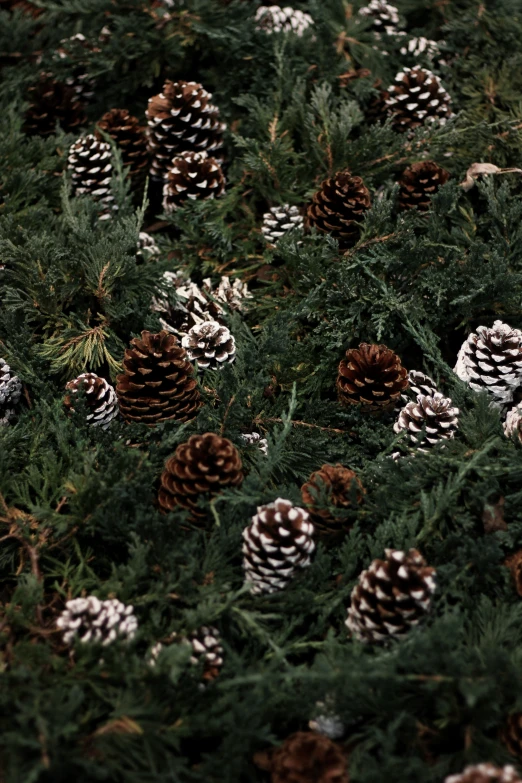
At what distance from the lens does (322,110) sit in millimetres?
1393

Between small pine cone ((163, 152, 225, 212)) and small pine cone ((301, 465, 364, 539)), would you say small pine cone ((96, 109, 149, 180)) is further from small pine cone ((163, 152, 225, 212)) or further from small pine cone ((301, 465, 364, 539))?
small pine cone ((301, 465, 364, 539))

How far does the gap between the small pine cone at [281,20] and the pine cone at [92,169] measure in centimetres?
49

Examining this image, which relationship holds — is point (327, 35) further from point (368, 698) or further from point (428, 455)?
point (368, 698)

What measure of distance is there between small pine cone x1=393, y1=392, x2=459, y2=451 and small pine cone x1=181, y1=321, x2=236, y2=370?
1.01ft

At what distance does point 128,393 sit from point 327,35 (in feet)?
3.09

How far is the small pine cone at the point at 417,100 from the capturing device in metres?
1.47

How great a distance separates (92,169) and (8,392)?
509mm

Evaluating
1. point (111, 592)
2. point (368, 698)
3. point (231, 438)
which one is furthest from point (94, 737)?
point (231, 438)

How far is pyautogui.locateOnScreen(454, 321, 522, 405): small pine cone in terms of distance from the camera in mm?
1118

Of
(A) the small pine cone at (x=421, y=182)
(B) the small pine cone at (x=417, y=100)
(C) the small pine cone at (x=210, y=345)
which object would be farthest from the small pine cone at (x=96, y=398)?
(B) the small pine cone at (x=417, y=100)

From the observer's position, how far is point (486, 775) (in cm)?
74

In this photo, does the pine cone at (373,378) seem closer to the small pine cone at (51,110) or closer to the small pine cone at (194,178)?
the small pine cone at (194,178)

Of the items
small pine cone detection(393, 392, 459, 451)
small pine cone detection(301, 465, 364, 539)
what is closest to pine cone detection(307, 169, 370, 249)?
small pine cone detection(393, 392, 459, 451)

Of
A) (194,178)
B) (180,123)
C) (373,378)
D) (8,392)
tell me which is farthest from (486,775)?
(180,123)
